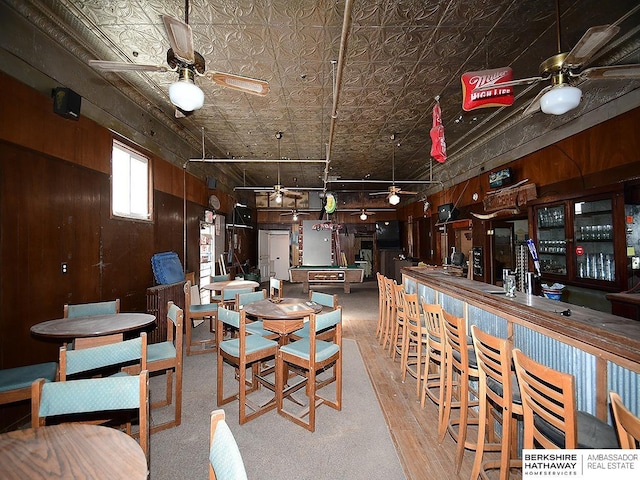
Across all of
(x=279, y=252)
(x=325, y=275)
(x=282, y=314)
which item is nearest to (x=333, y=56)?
(x=282, y=314)

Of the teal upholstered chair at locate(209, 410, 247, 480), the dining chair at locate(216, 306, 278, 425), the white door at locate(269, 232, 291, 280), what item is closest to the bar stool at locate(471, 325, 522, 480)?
the teal upholstered chair at locate(209, 410, 247, 480)

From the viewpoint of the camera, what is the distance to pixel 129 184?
15.3 feet

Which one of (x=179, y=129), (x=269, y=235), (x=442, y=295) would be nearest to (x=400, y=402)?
(x=442, y=295)

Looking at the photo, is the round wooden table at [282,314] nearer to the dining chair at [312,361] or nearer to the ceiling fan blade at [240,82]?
the dining chair at [312,361]

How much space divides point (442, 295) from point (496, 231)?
3333 millimetres

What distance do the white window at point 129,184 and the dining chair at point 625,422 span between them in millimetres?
5025

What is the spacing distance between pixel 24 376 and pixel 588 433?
3.76 metres

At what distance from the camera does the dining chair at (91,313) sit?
8.89 feet

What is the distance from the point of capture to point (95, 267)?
12.2 ft

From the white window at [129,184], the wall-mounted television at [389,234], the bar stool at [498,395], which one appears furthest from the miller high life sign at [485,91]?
the wall-mounted television at [389,234]

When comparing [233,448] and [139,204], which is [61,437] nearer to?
[233,448]

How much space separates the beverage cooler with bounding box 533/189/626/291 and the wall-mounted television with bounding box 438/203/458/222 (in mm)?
2759

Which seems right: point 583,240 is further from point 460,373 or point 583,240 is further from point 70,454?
point 70,454

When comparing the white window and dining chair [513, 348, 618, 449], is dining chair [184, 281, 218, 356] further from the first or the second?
dining chair [513, 348, 618, 449]
